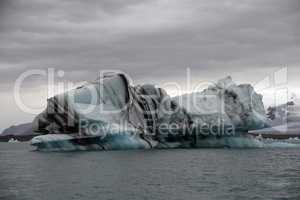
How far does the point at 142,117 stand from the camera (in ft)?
163

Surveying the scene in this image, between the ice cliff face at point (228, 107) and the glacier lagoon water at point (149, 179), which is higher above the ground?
the ice cliff face at point (228, 107)

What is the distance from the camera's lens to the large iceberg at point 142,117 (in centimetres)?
4544

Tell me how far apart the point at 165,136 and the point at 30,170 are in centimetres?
2137

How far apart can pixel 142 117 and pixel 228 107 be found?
980 centimetres

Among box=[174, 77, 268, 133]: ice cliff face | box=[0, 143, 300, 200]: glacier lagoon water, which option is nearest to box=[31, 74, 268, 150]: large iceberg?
box=[174, 77, 268, 133]: ice cliff face

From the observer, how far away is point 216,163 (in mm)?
37906

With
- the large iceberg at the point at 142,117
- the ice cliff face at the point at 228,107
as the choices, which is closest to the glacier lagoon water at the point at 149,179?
the large iceberg at the point at 142,117

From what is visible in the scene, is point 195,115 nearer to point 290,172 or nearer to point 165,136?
point 165,136

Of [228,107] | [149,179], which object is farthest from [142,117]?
[149,179]

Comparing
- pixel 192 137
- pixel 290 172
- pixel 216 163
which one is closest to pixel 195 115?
pixel 192 137

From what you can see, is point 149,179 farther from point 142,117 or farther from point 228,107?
point 228,107

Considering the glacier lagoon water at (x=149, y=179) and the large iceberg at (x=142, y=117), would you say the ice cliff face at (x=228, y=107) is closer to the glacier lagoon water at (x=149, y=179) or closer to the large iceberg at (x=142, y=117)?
the large iceberg at (x=142, y=117)

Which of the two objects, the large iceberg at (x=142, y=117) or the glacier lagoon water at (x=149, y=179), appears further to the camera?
the large iceberg at (x=142, y=117)

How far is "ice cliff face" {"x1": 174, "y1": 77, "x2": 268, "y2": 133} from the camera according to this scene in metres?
51.7
